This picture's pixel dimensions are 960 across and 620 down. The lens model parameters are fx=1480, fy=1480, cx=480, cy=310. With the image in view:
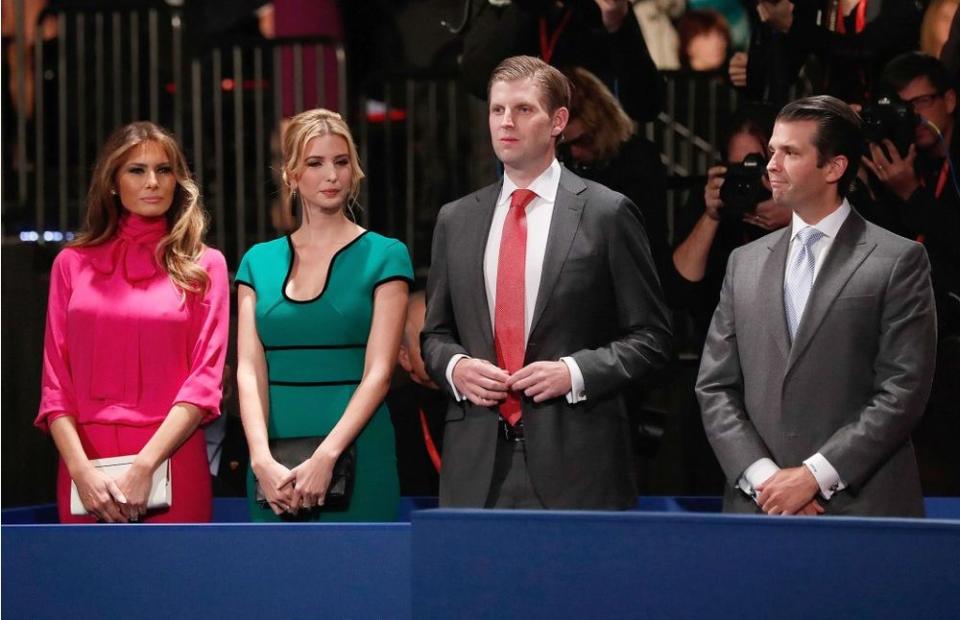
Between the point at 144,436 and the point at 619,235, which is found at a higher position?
the point at 619,235

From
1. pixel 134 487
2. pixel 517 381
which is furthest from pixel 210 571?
pixel 517 381

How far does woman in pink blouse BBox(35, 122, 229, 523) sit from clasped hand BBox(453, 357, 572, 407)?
2.62 feet

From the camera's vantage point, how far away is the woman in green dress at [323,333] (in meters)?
3.79

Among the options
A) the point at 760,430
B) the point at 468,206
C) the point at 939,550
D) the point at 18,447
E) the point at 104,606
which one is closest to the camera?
the point at 939,550

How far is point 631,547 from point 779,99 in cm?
232

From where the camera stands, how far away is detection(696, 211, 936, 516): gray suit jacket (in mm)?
3350

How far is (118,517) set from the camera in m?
3.78

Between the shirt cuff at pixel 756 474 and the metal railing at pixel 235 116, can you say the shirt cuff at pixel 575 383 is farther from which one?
the metal railing at pixel 235 116

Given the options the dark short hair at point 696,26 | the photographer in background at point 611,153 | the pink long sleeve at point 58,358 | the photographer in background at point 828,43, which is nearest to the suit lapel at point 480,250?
the photographer in background at point 611,153

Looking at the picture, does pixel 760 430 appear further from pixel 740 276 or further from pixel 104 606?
pixel 104 606

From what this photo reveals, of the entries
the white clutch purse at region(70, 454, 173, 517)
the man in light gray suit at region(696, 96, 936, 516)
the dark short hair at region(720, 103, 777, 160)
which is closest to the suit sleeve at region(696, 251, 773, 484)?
the man in light gray suit at region(696, 96, 936, 516)

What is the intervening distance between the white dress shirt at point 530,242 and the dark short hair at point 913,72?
1473 millimetres

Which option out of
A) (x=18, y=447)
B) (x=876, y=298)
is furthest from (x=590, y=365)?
(x=18, y=447)

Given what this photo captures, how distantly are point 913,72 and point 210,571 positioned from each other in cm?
275
